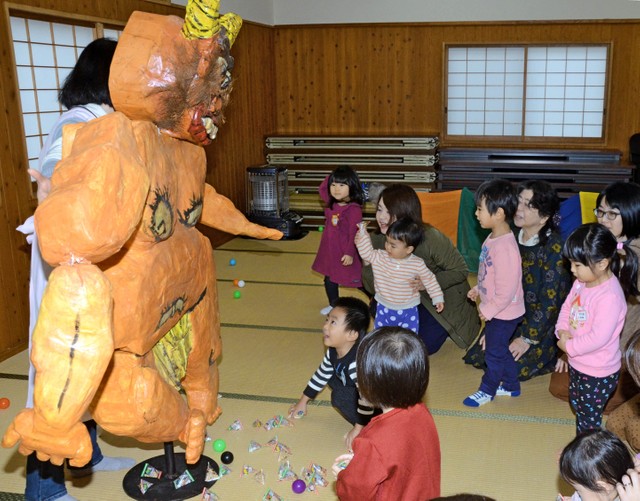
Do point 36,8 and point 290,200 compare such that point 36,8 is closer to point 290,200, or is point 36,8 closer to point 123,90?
point 123,90

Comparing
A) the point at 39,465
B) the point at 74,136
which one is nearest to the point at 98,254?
the point at 74,136

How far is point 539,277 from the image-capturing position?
3725 millimetres

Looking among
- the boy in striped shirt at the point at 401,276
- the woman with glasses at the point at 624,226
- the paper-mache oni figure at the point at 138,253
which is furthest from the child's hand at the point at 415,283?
the paper-mache oni figure at the point at 138,253

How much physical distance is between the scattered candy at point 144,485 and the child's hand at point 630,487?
1878 millimetres

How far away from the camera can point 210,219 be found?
2650mm

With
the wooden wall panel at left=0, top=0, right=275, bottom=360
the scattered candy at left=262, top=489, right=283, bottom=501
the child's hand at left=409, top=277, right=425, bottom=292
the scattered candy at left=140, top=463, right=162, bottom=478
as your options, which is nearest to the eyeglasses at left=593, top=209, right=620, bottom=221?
the child's hand at left=409, top=277, right=425, bottom=292

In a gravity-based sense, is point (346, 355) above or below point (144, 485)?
above

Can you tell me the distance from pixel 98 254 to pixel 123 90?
560mm

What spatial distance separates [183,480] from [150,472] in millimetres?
177

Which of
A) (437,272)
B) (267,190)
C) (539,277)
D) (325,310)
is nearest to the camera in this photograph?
(539,277)

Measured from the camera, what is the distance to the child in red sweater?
183 centimetres

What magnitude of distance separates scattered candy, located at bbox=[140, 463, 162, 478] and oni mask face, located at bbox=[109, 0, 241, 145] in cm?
150

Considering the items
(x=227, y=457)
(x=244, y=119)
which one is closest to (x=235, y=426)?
(x=227, y=457)

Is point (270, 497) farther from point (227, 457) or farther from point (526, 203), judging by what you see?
point (526, 203)
